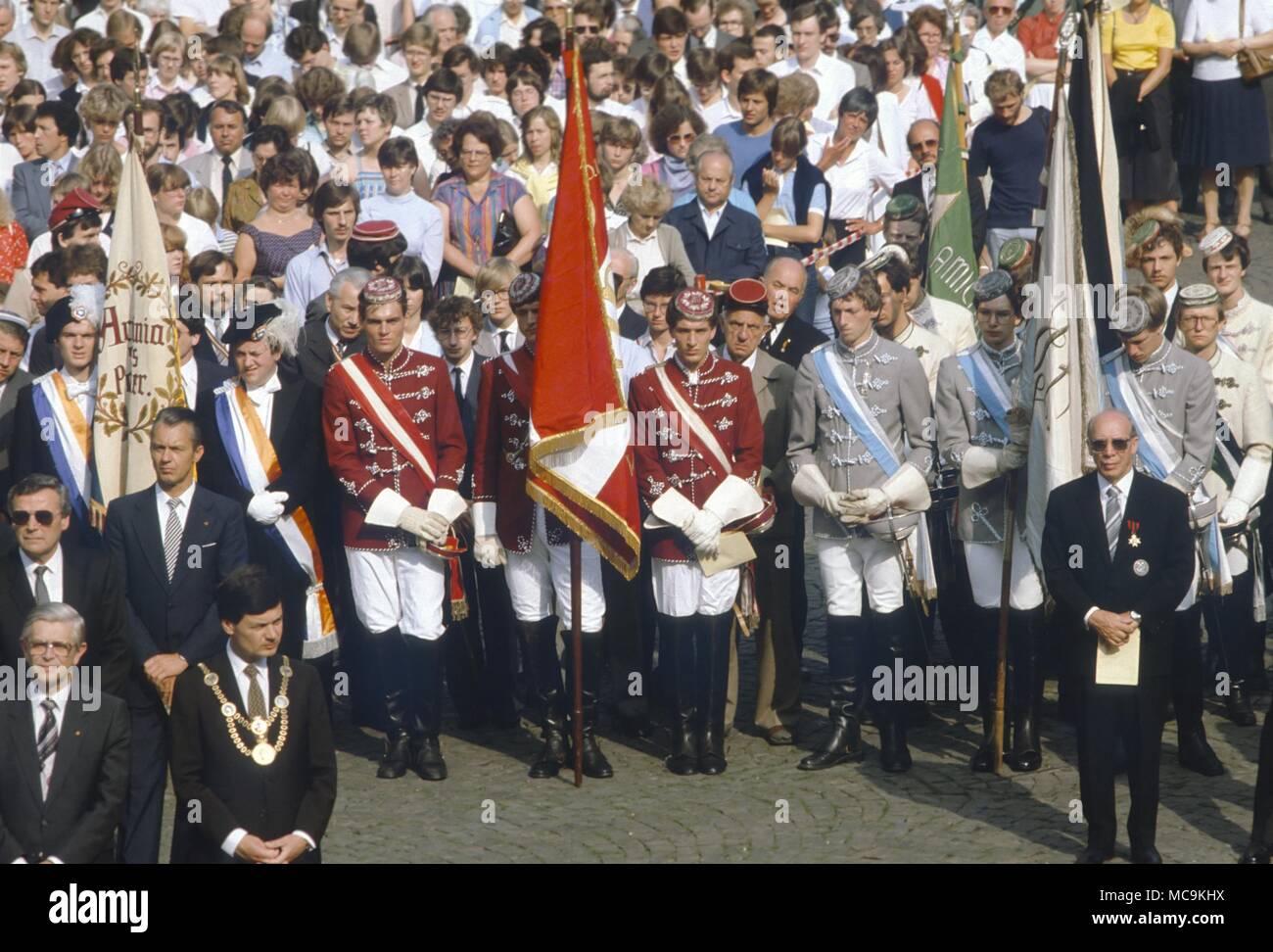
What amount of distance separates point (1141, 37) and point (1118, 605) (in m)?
8.58

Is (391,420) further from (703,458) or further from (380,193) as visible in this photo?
(380,193)

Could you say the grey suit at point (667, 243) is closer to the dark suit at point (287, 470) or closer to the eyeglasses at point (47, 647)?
the dark suit at point (287, 470)

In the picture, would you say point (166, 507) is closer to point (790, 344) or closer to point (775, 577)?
point (775, 577)

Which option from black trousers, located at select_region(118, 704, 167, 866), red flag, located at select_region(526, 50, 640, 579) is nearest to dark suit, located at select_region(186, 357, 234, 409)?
red flag, located at select_region(526, 50, 640, 579)

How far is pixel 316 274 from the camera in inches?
467

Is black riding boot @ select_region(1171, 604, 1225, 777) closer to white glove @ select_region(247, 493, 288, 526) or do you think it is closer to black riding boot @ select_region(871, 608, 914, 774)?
black riding boot @ select_region(871, 608, 914, 774)

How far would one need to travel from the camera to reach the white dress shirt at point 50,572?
816 centimetres

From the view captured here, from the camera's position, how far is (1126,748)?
8.58m

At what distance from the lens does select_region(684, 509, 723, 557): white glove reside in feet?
31.9

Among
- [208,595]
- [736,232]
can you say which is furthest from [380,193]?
[208,595]

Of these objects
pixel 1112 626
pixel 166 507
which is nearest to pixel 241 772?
pixel 166 507

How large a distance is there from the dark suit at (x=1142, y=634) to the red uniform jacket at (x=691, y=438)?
1825 mm

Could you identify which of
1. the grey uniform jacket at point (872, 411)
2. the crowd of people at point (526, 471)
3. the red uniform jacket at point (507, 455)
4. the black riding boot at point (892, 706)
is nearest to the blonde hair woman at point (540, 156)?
the crowd of people at point (526, 471)

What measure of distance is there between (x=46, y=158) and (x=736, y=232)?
4735 millimetres
